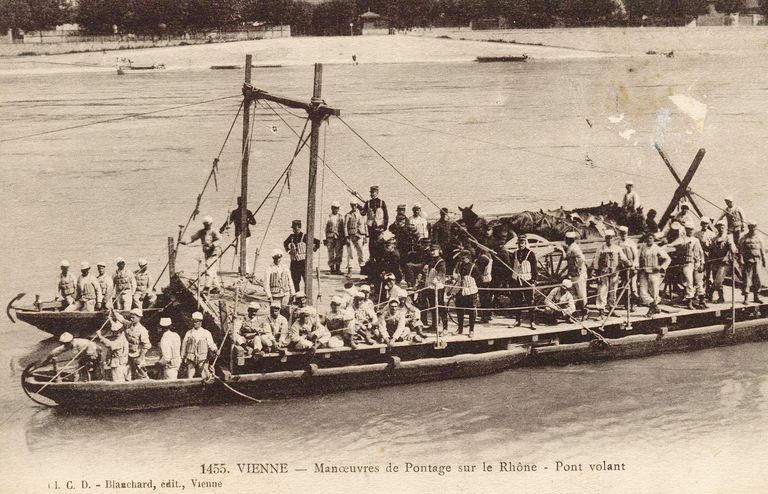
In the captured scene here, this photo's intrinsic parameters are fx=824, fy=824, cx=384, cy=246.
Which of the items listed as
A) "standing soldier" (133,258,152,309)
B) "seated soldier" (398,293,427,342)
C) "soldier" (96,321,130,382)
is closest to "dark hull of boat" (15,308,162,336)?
"standing soldier" (133,258,152,309)

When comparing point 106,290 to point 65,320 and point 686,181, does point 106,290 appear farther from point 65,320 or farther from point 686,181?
point 686,181

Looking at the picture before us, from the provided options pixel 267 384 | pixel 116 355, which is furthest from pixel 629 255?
pixel 116 355

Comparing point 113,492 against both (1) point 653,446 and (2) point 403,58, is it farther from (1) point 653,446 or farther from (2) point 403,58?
(2) point 403,58

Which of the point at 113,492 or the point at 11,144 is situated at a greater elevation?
the point at 11,144

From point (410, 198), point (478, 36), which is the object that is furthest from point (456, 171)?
point (478, 36)

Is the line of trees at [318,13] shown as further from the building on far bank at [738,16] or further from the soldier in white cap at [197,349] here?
the soldier in white cap at [197,349]

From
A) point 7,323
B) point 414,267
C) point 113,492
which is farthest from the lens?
point 7,323
